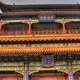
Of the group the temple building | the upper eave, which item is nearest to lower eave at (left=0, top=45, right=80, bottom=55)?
the temple building

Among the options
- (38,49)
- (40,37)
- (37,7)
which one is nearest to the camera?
(38,49)

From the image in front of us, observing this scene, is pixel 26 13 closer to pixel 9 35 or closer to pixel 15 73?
pixel 9 35

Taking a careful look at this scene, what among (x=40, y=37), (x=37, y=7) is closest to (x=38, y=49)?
(x=40, y=37)

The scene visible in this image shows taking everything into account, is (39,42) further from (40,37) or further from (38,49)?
(38,49)

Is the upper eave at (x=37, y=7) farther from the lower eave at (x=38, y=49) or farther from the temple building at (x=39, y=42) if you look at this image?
the lower eave at (x=38, y=49)

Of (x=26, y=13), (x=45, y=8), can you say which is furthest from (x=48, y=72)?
(x=45, y=8)

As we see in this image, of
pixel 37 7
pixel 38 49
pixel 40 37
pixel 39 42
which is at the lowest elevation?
pixel 38 49

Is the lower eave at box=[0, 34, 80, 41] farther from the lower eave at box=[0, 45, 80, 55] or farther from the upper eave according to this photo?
the upper eave

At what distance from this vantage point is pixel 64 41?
2039 centimetres

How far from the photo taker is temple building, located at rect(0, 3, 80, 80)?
60.1 feet

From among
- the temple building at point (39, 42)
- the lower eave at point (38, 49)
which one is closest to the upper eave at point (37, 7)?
the temple building at point (39, 42)

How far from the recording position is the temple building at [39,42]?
18312mm

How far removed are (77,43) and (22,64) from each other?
A: 4.85 metres

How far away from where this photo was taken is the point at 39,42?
67.3 feet
